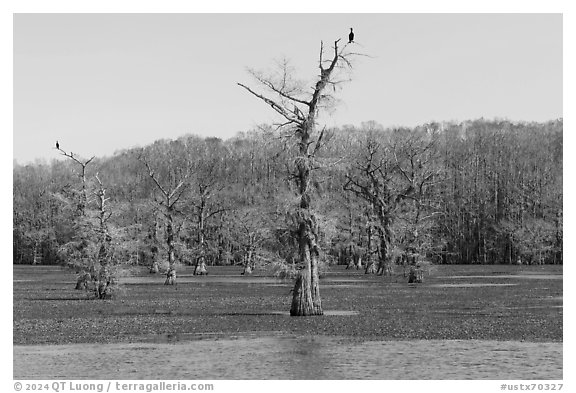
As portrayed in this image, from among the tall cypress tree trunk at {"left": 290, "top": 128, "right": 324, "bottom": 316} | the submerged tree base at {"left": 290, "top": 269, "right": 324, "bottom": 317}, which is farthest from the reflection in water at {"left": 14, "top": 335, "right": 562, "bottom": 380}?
the tall cypress tree trunk at {"left": 290, "top": 128, "right": 324, "bottom": 316}

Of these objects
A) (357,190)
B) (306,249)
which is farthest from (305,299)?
(357,190)

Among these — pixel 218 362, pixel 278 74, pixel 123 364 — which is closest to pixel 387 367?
pixel 218 362

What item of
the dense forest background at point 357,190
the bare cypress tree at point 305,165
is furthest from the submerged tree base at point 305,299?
the dense forest background at point 357,190

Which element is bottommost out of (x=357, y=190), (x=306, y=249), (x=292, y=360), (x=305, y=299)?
(x=292, y=360)

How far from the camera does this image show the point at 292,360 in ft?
97.3

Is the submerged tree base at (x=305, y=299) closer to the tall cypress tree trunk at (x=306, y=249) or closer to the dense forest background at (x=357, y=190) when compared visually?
the tall cypress tree trunk at (x=306, y=249)

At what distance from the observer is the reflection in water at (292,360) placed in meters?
27.0

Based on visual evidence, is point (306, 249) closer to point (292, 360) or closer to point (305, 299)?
point (305, 299)

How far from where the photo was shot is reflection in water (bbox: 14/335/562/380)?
2695 centimetres

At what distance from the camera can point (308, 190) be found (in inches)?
1806

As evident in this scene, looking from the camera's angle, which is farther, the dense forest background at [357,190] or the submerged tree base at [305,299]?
the dense forest background at [357,190]

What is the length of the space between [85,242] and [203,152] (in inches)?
4048

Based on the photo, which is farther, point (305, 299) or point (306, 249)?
point (305, 299)
